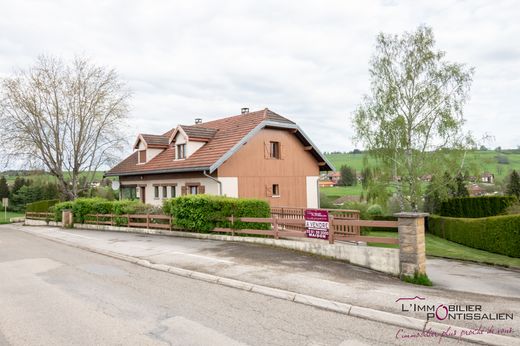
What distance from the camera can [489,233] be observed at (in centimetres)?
1898

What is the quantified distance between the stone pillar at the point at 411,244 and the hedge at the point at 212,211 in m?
6.84

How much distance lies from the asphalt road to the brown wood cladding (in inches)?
549

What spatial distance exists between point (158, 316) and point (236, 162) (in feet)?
56.3

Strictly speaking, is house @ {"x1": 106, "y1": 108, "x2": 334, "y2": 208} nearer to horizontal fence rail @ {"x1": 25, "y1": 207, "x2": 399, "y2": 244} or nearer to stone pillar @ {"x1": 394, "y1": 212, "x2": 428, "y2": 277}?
horizontal fence rail @ {"x1": 25, "y1": 207, "x2": 399, "y2": 244}

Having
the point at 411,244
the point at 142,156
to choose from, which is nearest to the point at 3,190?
the point at 142,156

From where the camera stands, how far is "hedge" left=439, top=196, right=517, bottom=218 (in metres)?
26.1

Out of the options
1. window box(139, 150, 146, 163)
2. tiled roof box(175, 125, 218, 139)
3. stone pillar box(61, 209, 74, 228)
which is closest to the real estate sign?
tiled roof box(175, 125, 218, 139)

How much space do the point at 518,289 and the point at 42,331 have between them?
11903 millimetres

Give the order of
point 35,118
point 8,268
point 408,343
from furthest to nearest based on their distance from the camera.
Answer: point 35,118 → point 8,268 → point 408,343

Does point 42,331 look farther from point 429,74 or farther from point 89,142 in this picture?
point 89,142

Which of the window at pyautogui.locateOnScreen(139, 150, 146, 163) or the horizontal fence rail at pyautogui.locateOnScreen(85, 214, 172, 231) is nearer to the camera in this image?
the horizontal fence rail at pyautogui.locateOnScreen(85, 214, 172, 231)

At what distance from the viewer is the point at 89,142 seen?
3691cm

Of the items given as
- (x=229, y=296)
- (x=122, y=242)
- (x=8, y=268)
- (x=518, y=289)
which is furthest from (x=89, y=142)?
(x=518, y=289)

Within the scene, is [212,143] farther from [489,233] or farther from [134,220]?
[489,233]
